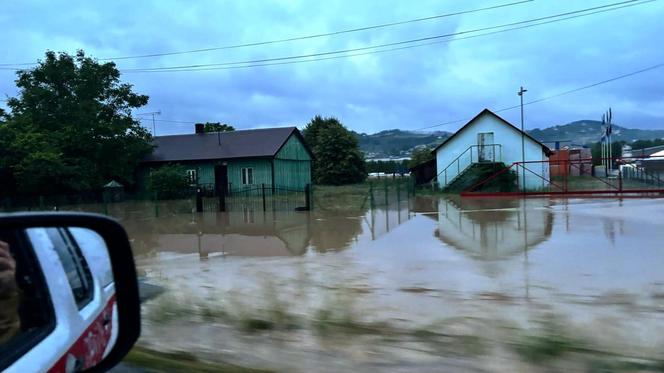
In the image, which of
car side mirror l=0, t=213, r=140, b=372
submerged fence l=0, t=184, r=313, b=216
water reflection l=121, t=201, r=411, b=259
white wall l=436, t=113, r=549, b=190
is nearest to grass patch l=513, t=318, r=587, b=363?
car side mirror l=0, t=213, r=140, b=372

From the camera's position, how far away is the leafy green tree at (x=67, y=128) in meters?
31.4

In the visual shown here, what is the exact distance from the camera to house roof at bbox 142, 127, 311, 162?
40562mm

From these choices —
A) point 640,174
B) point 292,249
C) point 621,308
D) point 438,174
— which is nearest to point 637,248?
point 621,308

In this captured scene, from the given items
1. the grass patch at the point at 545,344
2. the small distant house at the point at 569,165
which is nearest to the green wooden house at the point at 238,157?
the small distant house at the point at 569,165

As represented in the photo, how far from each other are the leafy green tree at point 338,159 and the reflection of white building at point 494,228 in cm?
3082

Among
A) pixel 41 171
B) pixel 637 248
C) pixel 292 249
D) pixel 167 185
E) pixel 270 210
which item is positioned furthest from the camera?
pixel 167 185

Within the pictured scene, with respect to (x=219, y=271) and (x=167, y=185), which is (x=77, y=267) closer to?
(x=219, y=271)

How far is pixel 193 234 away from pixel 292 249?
5.47 m

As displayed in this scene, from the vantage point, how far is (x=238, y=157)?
40.1 m

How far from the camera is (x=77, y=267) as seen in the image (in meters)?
2.37

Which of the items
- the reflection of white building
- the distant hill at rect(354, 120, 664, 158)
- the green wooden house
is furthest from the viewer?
the distant hill at rect(354, 120, 664, 158)

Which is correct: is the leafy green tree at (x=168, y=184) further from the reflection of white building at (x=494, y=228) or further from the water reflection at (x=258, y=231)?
the reflection of white building at (x=494, y=228)

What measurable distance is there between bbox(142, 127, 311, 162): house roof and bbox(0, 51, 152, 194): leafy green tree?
504cm

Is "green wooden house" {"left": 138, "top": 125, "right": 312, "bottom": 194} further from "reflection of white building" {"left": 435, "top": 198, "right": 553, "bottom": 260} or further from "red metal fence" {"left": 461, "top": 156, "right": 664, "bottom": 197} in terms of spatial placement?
"reflection of white building" {"left": 435, "top": 198, "right": 553, "bottom": 260}
